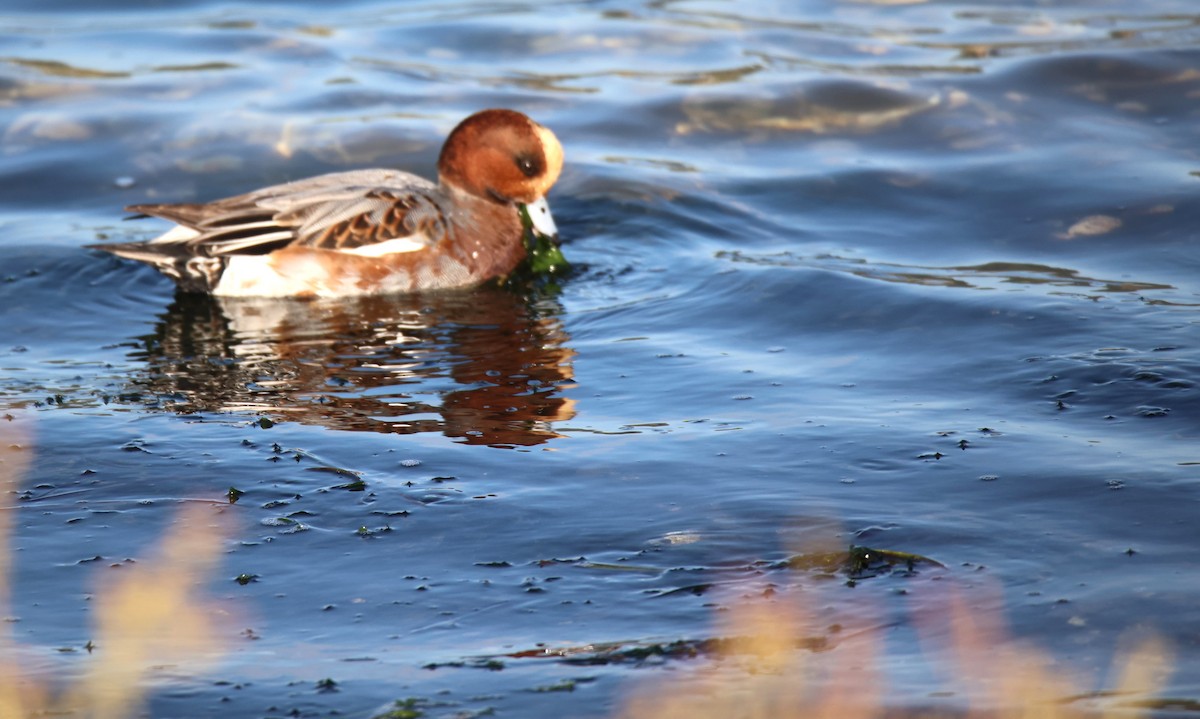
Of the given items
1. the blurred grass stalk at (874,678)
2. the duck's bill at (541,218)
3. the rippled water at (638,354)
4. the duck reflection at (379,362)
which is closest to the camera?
the blurred grass stalk at (874,678)

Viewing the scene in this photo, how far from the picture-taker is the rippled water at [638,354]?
13.9 ft

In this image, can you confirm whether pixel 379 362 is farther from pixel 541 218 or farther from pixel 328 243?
pixel 541 218

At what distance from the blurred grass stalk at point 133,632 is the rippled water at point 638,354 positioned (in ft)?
0.23

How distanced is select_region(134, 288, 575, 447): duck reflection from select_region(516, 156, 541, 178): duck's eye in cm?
78

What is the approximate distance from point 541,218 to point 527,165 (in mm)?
314

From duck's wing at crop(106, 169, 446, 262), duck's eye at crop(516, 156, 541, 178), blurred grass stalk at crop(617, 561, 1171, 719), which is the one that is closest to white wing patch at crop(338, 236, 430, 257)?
duck's wing at crop(106, 169, 446, 262)

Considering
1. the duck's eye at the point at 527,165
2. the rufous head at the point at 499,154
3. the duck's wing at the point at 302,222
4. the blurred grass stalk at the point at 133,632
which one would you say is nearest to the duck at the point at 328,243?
the duck's wing at the point at 302,222

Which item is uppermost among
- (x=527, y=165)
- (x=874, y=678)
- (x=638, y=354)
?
(x=527, y=165)

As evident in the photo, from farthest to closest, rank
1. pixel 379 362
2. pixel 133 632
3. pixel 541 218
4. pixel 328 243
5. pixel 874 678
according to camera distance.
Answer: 1. pixel 541 218
2. pixel 328 243
3. pixel 379 362
4. pixel 133 632
5. pixel 874 678

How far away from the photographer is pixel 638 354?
6.77m

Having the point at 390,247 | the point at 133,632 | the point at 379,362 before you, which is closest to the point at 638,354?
the point at 379,362

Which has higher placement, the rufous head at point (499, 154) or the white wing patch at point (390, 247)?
the rufous head at point (499, 154)

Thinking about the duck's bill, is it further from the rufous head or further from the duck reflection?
the duck reflection

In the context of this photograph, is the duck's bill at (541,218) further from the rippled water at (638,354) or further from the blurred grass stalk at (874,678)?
the blurred grass stalk at (874,678)
